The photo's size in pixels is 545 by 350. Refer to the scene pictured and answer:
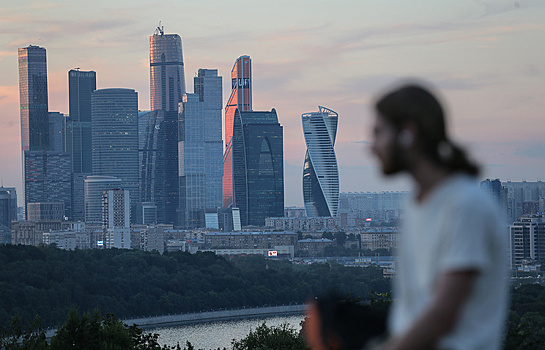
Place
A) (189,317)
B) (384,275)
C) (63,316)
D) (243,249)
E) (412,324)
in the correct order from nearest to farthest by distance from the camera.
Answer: (412,324), (63,316), (189,317), (384,275), (243,249)

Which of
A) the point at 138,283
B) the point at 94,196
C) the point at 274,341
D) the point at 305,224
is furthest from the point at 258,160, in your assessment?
the point at 274,341

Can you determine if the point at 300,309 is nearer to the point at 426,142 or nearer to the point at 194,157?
the point at 426,142

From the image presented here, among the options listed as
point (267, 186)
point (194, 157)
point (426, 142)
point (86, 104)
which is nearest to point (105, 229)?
point (267, 186)

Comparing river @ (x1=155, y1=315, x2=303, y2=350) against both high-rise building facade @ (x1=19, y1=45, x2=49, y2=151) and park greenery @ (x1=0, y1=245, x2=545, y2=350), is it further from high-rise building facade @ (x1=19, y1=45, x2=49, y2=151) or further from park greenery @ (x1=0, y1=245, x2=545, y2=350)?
high-rise building facade @ (x1=19, y1=45, x2=49, y2=151)

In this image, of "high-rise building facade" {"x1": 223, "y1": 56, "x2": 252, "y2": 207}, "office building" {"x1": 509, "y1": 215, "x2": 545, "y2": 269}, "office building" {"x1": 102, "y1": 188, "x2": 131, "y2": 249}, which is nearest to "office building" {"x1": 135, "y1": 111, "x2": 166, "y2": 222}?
"high-rise building facade" {"x1": 223, "y1": 56, "x2": 252, "y2": 207}

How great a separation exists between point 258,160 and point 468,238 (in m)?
141

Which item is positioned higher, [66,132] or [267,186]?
[66,132]

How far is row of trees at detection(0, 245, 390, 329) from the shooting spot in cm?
5419

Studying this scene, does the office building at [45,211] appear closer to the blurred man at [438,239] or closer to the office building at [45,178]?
the office building at [45,178]

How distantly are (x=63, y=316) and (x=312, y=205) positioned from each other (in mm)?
93056

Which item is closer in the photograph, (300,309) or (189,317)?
(189,317)

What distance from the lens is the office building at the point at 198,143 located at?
558ft

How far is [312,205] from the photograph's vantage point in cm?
14400

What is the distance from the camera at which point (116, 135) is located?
172000mm
